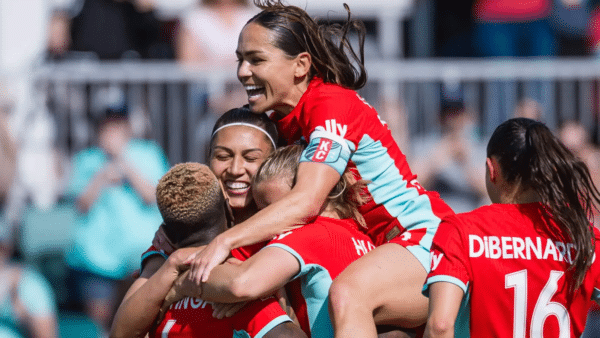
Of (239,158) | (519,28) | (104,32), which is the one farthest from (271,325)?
(519,28)

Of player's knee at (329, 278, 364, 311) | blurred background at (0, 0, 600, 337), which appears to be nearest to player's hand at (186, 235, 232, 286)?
player's knee at (329, 278, 364, 311)

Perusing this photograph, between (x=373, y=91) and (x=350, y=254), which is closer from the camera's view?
(x=350, y=254)

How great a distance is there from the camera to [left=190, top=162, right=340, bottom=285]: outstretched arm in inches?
143

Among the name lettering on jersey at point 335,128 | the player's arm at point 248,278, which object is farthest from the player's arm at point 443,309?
the name lettering on jersey at point 335,128

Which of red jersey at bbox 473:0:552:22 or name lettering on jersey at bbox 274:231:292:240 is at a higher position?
red jersey at bbox 473:0:552:22

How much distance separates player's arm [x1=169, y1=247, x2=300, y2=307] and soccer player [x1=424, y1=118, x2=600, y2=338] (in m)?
0.66

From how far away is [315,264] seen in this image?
3721 millimetres

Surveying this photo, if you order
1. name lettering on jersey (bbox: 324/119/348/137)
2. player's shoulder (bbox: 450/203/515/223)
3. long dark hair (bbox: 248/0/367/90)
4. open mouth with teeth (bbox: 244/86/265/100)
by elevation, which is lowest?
player's shoulder (bbox: 450/203/515/223)

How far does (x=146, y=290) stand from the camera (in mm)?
3787

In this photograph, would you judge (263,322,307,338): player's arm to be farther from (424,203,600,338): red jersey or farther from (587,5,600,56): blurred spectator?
(587,5,600,56): blurred spectator

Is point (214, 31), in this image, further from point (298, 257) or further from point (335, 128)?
point (298, 257)

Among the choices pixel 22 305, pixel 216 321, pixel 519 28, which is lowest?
pixel 22 305

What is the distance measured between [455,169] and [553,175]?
3.82 meters

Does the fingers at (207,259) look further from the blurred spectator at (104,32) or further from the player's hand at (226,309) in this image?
the blurred spectator at (104,32)
